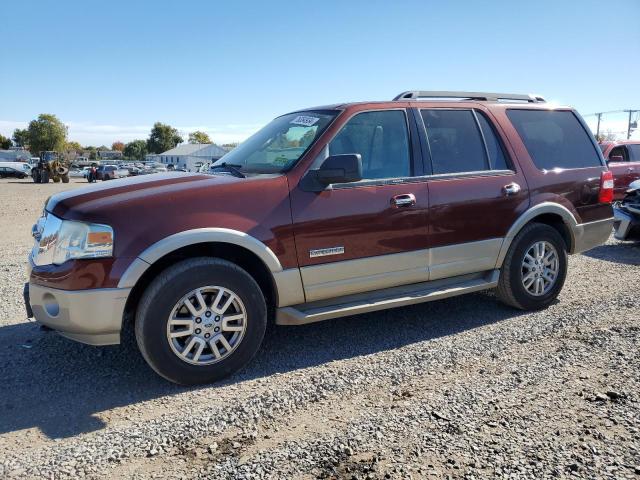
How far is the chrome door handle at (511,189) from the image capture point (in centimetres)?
478

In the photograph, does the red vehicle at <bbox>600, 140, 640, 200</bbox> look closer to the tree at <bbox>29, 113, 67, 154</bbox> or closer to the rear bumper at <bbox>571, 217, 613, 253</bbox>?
the rear bumper at <bbox>571, 217, 613, 253</bbox>

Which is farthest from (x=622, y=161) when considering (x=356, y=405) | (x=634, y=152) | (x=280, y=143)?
(x=356, y=405)

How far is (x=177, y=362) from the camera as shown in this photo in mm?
3467

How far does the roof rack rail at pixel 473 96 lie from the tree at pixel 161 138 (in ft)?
382

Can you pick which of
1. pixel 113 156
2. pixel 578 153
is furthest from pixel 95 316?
pixel 113 156

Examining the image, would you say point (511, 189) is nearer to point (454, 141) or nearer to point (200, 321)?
point (454, 141)

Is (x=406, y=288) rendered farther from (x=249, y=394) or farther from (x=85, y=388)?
(x=85, y=388)

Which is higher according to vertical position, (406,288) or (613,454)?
(406,288)

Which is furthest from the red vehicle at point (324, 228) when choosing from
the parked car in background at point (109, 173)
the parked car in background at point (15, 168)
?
the parked car in background at point (15, 168)

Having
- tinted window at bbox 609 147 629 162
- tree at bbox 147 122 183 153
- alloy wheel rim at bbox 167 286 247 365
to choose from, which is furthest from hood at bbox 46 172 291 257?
tree at bbox 147 122 183 153

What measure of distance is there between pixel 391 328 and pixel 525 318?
1338mm

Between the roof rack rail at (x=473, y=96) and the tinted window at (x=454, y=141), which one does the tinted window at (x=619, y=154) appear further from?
the tinted window at (x=454, y=141)

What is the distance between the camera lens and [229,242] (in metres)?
3.54

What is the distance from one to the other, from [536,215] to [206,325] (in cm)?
330
